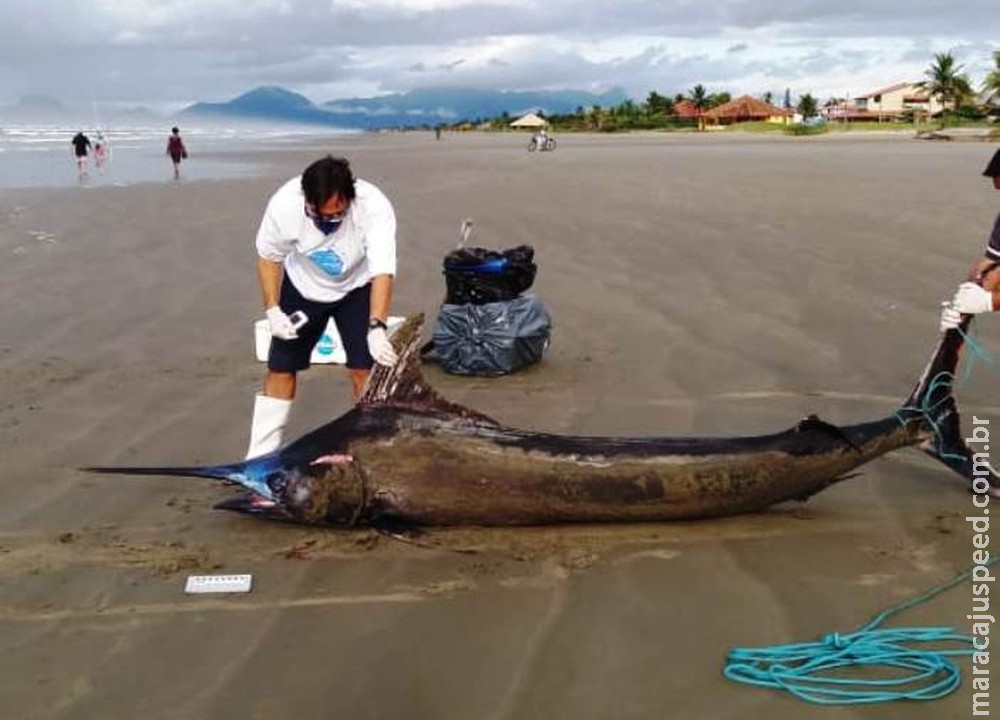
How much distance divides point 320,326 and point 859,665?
3052 mm

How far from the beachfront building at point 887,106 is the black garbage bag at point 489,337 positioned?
81.1 metres

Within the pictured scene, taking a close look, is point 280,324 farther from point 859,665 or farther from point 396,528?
point 859,665

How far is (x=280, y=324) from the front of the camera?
518cm

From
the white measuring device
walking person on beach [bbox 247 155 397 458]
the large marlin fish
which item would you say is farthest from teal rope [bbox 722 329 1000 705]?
walking person on beach [bbox 247 155 397 458]

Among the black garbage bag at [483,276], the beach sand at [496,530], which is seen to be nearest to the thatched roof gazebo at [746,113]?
the beach sand at [496,530]

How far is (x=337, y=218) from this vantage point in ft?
16.5

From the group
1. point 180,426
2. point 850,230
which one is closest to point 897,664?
point 180,426

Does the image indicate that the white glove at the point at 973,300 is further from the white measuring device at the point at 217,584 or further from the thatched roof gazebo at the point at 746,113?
the thatched roof gazebo at the point at 746,113

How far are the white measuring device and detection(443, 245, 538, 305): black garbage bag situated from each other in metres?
3.53

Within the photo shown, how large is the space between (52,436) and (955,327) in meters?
4.75

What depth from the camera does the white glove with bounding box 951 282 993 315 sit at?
15.6 ft

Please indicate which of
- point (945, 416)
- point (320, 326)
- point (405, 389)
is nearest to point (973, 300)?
point (945, 416)

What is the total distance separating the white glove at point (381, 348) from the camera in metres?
4.76

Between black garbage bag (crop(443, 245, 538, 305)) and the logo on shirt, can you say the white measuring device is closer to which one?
the logo on shirt
